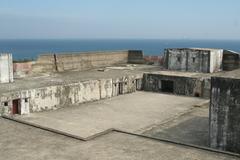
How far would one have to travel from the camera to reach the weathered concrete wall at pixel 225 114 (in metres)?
13.3

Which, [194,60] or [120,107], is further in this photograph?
[194,60]

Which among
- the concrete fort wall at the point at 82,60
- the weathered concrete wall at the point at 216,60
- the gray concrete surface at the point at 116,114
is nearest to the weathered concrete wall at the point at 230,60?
the weathered concrete wall at the point at 216,60

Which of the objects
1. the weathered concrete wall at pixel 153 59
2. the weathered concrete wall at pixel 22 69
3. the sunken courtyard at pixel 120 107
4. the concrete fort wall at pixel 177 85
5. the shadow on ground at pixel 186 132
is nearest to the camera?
the sunken courtyard at pixel 120 107

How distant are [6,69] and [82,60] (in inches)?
360

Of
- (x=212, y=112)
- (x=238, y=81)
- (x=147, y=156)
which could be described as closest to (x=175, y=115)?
(x=212, y=112)

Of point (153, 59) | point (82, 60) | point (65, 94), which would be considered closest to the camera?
point (65, 94)

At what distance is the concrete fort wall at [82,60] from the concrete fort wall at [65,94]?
571cm

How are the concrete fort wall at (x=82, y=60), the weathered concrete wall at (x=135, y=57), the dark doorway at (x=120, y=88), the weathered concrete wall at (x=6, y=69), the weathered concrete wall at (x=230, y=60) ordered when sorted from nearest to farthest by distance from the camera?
the weathered concrete wall at (x=6, y=69)
the dark doorway at (x=120, y=88)
the concrete fort wall at (x=82, y=60)
the weathered concrete wall at (x=230, y=60)
the weathered concrete wall at (x=135, y=57)

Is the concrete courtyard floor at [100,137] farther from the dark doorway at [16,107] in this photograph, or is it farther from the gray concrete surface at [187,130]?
the dark doorway at [16,107]

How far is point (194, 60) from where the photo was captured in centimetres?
3038

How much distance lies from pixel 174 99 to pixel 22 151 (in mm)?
15446

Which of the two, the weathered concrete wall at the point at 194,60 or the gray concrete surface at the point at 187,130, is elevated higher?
the weathered concrete wall at the point at 194,60

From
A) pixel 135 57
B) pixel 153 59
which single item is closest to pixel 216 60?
pixel 153 59

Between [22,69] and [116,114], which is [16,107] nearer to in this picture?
[116,114]
